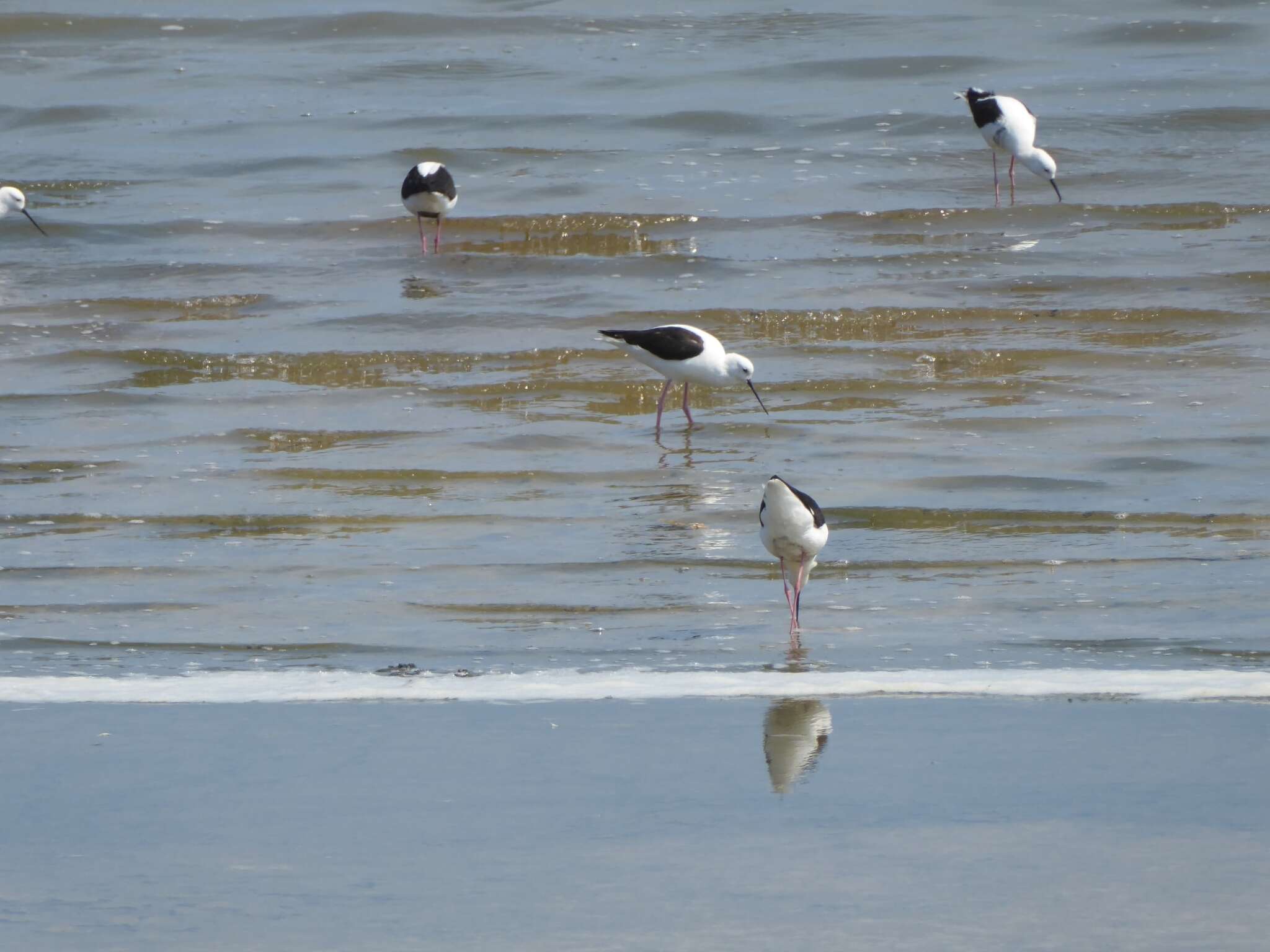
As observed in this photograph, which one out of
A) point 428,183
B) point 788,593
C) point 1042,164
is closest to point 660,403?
point 788,593

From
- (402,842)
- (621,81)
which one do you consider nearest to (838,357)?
(402,842)

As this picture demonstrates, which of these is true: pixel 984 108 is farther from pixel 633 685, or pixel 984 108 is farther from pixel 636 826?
pixel 636 826

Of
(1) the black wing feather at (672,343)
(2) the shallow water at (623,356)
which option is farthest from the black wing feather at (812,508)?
(1) the black wing feather at (672,343)

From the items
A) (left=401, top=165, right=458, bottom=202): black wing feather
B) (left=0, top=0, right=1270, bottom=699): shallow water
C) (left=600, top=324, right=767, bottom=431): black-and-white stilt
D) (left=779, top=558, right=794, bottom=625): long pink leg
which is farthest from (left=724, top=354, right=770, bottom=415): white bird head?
(left=401, top=165, right=458, bottom=202): black wing feather

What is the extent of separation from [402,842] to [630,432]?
5.37m

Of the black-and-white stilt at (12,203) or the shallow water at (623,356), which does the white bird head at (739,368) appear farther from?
the black-and-white stilt at (12,203)

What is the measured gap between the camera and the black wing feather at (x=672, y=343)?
8.96m

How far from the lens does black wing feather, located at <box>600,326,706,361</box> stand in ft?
29.4

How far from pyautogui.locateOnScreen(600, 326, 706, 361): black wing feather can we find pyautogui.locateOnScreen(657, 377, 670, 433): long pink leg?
205mm

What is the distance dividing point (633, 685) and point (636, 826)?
3.70 ft

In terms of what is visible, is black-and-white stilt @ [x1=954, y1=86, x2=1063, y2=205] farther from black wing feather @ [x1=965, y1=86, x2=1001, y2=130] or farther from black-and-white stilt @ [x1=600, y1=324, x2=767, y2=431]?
black-and-white stilt @ [x1=600, y1=324, x2=767, y2=431]

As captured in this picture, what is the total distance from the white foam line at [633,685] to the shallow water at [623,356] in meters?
Answer: 0.10

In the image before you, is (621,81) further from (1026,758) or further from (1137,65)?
(1026,758)

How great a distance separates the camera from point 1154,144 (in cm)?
1590
